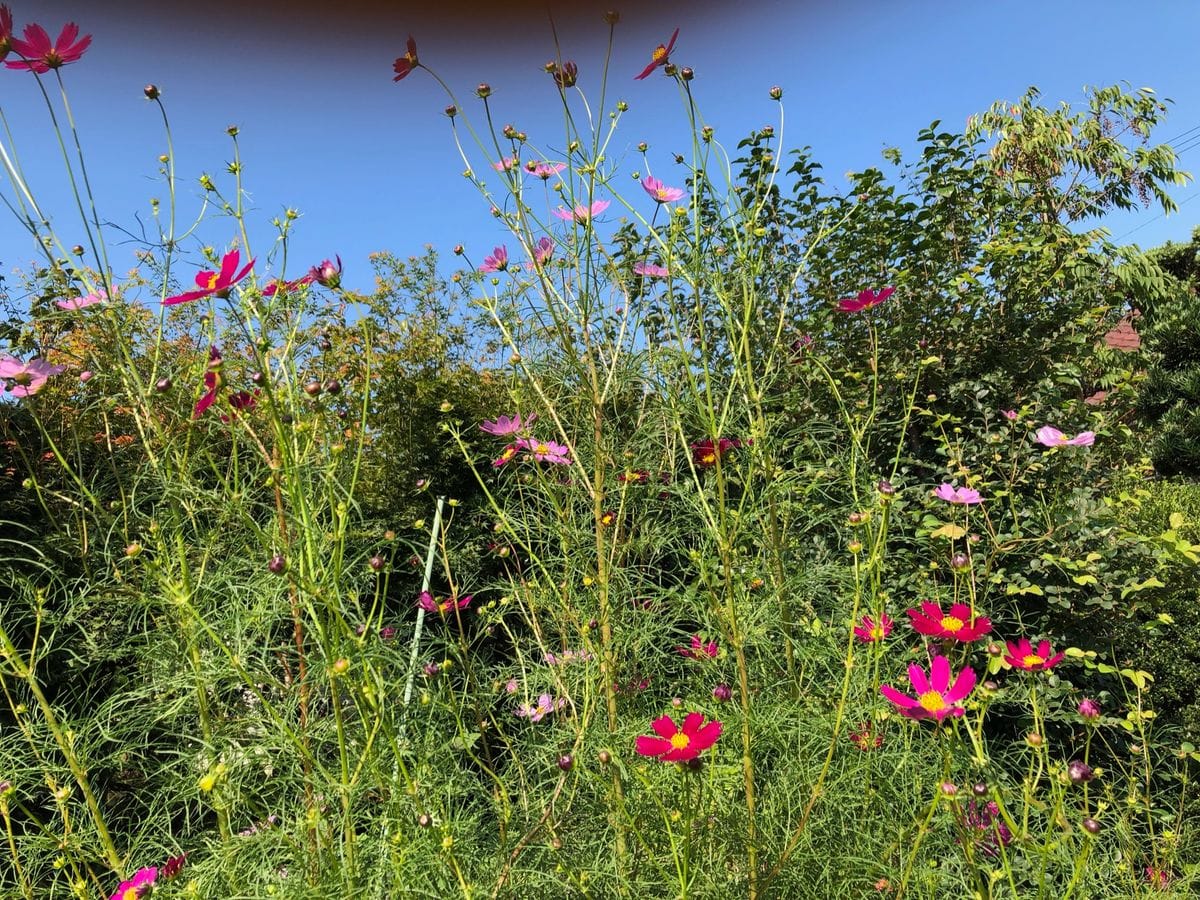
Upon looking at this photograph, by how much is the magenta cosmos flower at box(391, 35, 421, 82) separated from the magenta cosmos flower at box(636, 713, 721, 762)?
78 centimetres

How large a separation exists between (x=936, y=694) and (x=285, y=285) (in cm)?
101

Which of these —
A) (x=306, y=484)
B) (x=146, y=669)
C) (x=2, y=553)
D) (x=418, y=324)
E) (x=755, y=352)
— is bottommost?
(x=146, y=669)

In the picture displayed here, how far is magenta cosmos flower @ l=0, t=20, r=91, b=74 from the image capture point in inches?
32.0

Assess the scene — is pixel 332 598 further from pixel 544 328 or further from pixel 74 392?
pixel 74 392

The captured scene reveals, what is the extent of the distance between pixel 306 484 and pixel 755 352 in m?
1.54

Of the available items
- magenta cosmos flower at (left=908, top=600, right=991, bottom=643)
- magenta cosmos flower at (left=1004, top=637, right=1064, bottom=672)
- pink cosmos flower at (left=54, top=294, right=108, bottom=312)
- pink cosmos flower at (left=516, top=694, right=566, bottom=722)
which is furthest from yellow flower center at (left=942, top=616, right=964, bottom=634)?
pink cosmos flower at (left=54, top=294, right=108, bottom=312)

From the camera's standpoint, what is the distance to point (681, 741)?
72 centimetres

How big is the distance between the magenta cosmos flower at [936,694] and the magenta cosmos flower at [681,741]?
0.20 metres

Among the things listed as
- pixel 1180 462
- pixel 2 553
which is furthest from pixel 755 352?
pixel 1180 462

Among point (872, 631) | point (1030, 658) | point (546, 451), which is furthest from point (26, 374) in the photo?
point (1030, 658)

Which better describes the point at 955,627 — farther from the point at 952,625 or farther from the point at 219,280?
the point at 219,280

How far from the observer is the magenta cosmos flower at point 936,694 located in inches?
28.6

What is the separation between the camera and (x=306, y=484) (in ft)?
3.16

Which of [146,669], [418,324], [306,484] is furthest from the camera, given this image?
[418,324]
